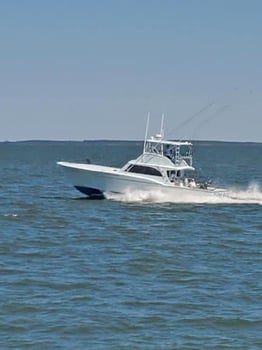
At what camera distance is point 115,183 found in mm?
40750

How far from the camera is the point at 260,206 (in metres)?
42.8

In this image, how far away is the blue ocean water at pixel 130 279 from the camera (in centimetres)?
1694

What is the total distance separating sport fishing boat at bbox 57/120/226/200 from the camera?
133 ft

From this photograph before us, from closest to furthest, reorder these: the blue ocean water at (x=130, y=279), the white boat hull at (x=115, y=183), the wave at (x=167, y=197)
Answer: the blue ocean water at (x=130, y=279) < the white boat hull at (x=115, y=183) < the wave at (x=167, y=197)

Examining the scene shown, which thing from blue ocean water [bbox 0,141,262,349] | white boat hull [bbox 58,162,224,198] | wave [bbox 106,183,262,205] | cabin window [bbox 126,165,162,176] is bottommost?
blue ocean water [bbox 0,141,262,349]

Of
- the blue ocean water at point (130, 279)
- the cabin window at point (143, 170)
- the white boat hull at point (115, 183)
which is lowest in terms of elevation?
the blue ocean water at point (130, 279)

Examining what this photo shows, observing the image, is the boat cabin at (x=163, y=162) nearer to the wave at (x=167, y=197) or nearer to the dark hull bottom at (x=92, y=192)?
the wave at (x=167, y=197)

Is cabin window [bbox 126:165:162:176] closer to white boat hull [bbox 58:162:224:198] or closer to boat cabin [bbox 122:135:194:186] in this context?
boat cabin [bbox 122:135:194:186]

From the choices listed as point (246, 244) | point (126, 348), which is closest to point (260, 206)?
point (246, 244)

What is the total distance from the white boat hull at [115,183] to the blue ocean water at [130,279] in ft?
Result: 7.07

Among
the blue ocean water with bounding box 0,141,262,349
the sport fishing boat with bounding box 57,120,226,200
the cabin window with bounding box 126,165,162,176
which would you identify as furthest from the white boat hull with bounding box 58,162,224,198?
the blue ocean water with bounding box 0,141,262,349

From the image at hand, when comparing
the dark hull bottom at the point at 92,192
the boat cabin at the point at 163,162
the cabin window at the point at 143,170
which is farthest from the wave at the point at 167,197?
the cabin window at the point at 143,170

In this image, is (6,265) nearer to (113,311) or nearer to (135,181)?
(113,311)

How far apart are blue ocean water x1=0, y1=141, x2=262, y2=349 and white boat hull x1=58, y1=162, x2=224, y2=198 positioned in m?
2.15
